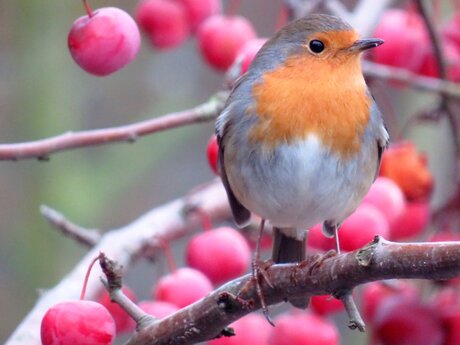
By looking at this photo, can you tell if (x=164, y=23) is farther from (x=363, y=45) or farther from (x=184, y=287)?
(x=184, y=287)

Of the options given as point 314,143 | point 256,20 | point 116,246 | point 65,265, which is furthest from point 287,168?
point 256,20

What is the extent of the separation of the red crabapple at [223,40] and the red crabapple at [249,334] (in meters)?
0.86

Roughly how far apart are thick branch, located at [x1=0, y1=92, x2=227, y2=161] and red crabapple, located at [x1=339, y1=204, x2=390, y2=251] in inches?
17.8

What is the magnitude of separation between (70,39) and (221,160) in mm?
623

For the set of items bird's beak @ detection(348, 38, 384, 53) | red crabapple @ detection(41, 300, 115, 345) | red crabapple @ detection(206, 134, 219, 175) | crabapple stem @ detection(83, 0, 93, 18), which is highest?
crabapple stem @ detection(83, 0, 93, 18)

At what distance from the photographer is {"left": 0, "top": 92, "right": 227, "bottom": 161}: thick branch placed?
202cm

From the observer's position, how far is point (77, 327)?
1892 mm

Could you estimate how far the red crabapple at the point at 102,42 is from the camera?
6.56 feet

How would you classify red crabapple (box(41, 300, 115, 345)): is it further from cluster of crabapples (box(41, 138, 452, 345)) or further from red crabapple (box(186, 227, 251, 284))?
red crabapple (box(186, 227, 251, 284))

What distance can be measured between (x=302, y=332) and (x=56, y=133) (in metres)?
1.58

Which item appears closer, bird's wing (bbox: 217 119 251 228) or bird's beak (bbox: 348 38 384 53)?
bird's beak (bbox: 348 38 384 53)

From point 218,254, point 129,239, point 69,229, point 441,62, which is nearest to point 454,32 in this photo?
point 441,62

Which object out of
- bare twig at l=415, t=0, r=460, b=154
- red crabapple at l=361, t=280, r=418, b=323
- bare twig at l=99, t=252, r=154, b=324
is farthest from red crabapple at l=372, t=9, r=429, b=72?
bare twig at l=99, t=252, r=154, b=324

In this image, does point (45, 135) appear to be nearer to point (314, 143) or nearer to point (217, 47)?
point (217, 47)
